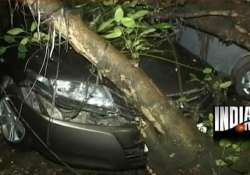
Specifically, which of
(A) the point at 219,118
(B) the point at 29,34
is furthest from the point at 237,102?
(B) the point at 29,34

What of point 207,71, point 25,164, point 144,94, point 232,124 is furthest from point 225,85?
point 25,164

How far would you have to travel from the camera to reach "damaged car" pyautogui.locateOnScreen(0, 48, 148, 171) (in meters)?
3.52

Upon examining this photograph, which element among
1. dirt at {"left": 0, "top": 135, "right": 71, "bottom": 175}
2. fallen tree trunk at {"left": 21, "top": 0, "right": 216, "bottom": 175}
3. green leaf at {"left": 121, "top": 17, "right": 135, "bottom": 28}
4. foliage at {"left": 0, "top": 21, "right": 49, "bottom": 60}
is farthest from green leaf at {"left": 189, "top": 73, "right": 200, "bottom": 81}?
dirt at {"left": 0, "top": 135, "right": 71, "bottom": 175}

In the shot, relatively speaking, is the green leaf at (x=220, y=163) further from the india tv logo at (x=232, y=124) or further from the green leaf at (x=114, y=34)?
the green leaf at (x=114, y=34)

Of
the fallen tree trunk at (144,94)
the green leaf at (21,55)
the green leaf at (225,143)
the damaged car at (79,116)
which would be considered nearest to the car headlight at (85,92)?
the damaged car at (79,116)

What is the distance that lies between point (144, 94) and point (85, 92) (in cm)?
96

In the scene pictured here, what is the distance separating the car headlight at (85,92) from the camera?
11.9ft

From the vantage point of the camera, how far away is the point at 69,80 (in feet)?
12.1

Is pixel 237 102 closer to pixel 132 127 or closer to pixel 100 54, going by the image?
pixel 132 127

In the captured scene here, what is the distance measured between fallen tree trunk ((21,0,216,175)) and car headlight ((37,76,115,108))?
0.68m

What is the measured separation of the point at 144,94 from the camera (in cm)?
279

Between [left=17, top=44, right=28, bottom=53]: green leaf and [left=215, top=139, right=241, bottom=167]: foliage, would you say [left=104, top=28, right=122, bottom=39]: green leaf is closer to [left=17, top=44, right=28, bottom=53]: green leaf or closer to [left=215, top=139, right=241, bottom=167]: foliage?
[left=215, top=139, right=241, bottom=167]: foliage

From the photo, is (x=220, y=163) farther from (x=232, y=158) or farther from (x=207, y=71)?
(x=207, y=71)

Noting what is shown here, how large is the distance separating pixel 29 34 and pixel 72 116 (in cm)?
74
